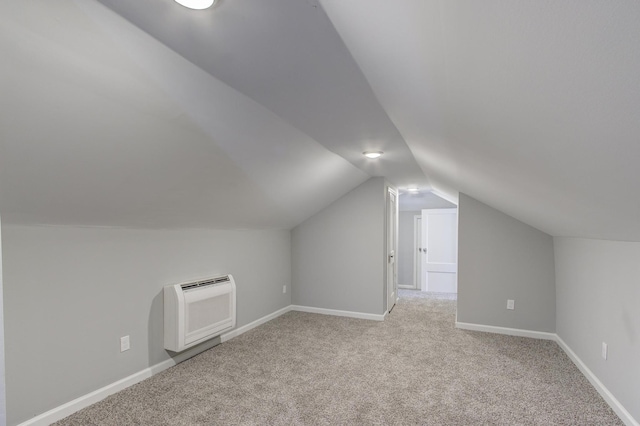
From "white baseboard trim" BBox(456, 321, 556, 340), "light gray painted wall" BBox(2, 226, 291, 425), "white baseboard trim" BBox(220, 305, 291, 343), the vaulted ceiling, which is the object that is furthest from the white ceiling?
"white baseboard trim" BBox(220, 305, 291, 343)

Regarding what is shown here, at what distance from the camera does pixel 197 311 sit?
323cm

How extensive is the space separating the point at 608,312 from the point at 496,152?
1.82m

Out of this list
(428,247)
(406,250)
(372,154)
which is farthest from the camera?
(406,250)

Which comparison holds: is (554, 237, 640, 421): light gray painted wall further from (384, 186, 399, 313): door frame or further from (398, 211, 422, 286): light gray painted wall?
(398, 211, 422, 286): light gray painted wall

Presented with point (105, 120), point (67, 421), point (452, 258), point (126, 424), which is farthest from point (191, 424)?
point (452, 258)

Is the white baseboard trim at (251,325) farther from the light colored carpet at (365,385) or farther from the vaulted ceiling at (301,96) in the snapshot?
the vaulted ceiling at (301,96)

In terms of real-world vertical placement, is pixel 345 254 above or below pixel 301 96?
below

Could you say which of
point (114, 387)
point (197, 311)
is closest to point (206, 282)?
point (197, 311)

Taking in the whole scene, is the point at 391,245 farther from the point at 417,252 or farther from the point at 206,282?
the point at 206,282

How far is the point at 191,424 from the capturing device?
226 centimetres

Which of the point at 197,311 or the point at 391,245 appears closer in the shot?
the point at 197,311

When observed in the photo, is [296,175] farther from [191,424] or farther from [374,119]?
[191,424]

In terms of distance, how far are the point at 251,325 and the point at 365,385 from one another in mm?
1924

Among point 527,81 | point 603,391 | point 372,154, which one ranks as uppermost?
point 372,154
